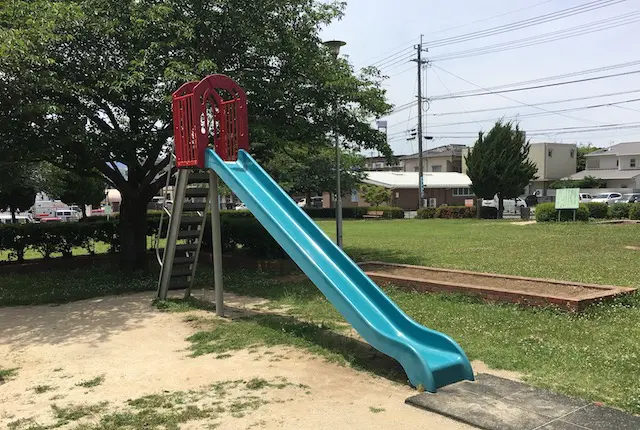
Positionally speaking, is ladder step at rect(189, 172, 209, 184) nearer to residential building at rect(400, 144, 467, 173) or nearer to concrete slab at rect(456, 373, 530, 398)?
concrete slab at rect(456, 373, 530, 398)

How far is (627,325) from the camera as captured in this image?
6.47 meters

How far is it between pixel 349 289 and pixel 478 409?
6.68 ft

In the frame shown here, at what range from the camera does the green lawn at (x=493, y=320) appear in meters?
5.10

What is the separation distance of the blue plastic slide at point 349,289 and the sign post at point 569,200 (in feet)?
68.3

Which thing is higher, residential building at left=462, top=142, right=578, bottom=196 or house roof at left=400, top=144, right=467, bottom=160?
house roof at left=400, top=144, right=467, bottom=160

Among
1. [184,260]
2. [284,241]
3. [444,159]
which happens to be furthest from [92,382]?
[444,159]

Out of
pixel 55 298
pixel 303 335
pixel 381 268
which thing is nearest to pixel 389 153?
pixel 381 268

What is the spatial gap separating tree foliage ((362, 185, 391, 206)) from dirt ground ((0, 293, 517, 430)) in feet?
128

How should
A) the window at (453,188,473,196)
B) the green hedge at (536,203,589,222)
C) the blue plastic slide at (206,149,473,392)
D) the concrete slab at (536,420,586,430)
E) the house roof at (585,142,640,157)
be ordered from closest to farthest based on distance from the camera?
the concrete slab at (536,420,586,430), the blue plastic slide at (206,149,473,392), the green hedge at (536,203,589,222), the house roof at (585,142,640,157), the window at (453,188,473,196)

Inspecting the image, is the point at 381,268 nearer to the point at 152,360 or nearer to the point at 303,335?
the point at 303,335

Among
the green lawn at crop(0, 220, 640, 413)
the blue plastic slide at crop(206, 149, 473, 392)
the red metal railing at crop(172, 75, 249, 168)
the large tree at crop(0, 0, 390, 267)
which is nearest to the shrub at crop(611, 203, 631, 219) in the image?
the green lawn at crop(0, 220, 640, 413)

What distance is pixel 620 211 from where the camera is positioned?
27281 mm

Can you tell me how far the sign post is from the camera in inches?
969

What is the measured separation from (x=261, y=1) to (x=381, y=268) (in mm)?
5740
